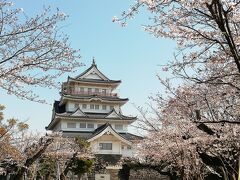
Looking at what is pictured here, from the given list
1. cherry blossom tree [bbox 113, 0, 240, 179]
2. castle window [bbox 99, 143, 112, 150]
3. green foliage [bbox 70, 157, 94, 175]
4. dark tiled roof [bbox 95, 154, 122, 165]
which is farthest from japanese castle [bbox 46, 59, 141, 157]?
cherry blossom tree [bbox 113, 0, 240, 179]

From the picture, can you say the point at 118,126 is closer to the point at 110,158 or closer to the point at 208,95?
the point at 110,158

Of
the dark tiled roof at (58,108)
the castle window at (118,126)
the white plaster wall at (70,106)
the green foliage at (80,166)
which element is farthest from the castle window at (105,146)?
the green foliage at (80,166)

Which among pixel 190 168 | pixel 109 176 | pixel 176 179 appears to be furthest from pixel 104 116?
pixel 190 168

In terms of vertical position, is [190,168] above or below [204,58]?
below

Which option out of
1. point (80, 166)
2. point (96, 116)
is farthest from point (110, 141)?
point (80, 166)

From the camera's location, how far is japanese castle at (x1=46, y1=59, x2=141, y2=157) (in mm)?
36500

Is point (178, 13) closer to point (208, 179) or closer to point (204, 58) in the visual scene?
point (204, 58)

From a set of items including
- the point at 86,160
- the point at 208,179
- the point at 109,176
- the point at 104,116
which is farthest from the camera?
the point at 104,116

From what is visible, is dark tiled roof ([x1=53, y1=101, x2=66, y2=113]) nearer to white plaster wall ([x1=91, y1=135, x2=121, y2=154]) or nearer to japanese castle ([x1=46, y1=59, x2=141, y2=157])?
japanese castle ([x1=46, y1=59, x2=141, y2=157])

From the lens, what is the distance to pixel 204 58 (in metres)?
6.35

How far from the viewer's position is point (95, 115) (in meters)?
39.3

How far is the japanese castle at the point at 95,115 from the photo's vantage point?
1437 inches

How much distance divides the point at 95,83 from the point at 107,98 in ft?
7.62

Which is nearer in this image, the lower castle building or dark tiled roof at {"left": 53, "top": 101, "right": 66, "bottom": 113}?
the lower castle building
